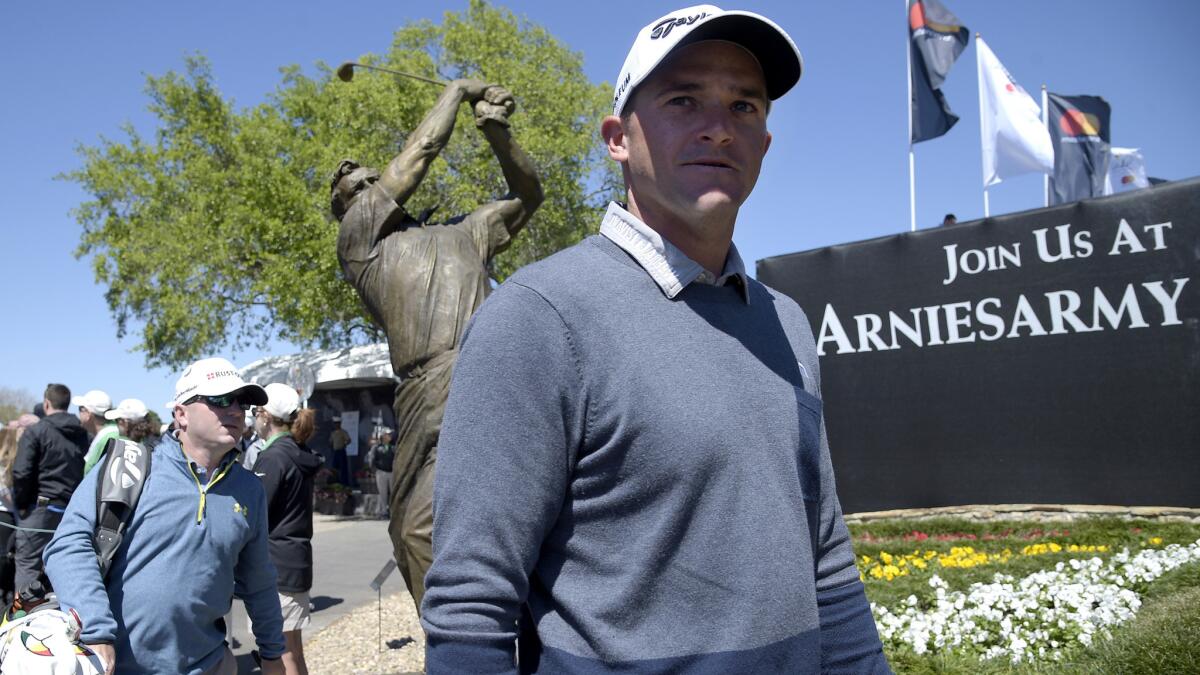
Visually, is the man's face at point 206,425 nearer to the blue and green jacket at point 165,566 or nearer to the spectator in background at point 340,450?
the blue and green jacket at point 165,566

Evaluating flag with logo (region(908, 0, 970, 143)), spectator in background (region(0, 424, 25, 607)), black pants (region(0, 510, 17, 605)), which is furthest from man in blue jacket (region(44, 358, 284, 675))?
flag with logo (region(908, 0, 970, 143))

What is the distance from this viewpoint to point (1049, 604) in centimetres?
499

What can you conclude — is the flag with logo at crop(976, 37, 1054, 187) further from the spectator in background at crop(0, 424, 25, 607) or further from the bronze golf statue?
the spectator in background at crop(0, 424, 25, 607)

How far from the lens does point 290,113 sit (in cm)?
2300

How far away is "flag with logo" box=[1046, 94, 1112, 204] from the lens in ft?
55.4

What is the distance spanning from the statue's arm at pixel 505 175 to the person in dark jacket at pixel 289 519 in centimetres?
188

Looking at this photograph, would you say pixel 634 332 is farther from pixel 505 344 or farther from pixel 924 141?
pixel 924 141

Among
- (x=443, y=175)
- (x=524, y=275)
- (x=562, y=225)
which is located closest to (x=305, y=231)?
(x=443, y=175)

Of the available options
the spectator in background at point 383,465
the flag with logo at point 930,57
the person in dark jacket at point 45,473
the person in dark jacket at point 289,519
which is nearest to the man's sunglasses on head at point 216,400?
the person in dark jacket at point 289,519

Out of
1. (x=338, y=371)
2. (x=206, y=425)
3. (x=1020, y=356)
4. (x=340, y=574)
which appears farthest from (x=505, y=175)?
(x=338, y=371)

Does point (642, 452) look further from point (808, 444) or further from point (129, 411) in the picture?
point (129, 411)

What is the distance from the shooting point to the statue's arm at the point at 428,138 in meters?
4.35

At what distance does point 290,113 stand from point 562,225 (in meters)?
8.14

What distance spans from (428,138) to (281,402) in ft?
7.28
